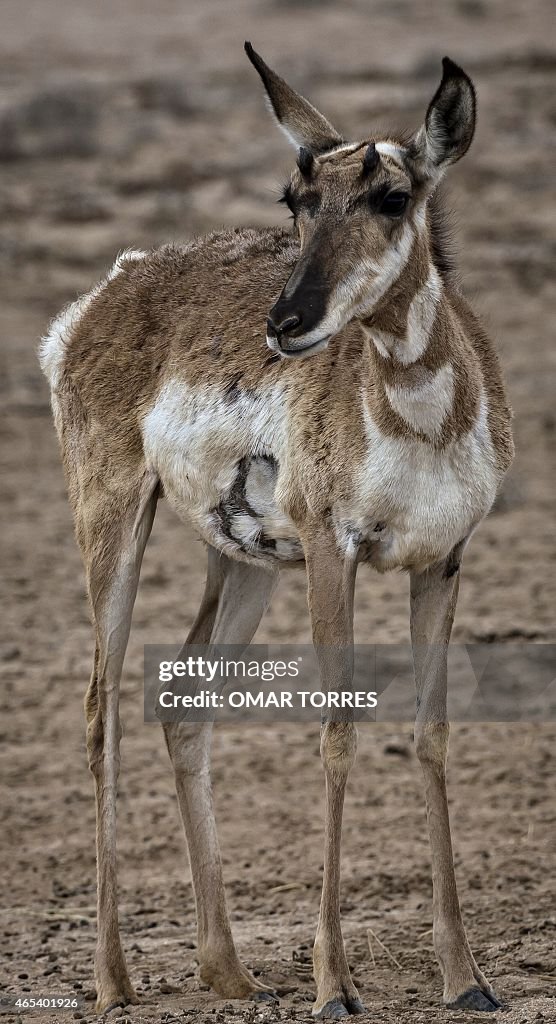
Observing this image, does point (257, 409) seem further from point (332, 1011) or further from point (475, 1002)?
point (475, 1002)

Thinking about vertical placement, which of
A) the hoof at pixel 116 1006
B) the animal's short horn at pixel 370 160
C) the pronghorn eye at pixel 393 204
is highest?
the animal's short horn at pixel 370 160

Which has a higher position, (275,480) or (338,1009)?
(275,480)

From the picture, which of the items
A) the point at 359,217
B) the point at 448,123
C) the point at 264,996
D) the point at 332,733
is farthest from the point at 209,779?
the point at 448,123

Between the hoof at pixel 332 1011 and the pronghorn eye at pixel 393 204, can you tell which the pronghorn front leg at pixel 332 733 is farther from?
the pronghorn eye at pixel 393 204

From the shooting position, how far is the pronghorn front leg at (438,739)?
5.79 m

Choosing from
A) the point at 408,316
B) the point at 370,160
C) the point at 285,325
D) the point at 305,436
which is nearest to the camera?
the point at 285,325

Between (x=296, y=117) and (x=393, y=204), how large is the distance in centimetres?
72

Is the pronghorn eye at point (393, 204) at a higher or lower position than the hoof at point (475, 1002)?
higher

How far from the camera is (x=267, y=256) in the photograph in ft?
21.8

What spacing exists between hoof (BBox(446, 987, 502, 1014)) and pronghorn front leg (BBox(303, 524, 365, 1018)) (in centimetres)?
37

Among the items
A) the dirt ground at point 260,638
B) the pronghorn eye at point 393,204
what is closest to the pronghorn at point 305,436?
the pronghorn eye at point 393,204

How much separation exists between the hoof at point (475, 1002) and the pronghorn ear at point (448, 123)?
9.94 feet

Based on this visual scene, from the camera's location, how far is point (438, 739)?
603cm

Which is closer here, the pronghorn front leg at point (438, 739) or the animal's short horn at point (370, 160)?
the animal's short horn at point (370, 160)
